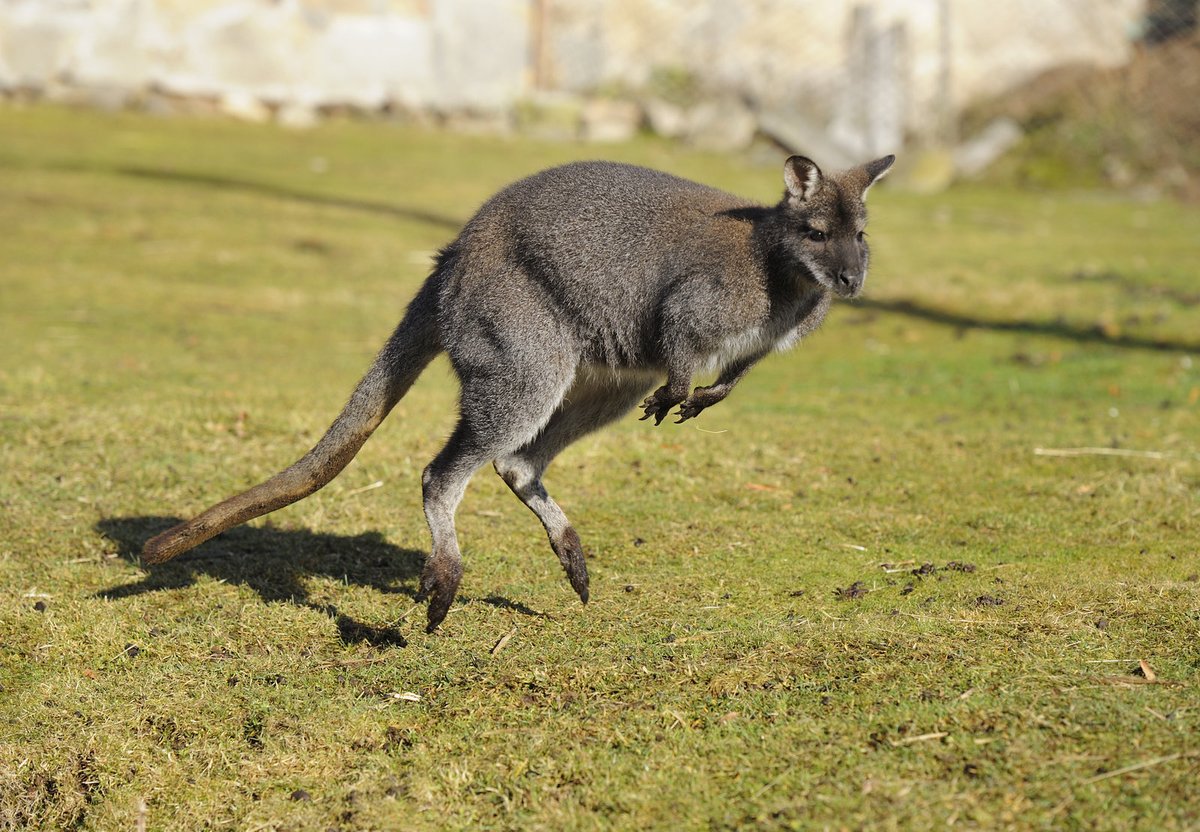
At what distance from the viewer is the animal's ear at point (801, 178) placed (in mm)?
4934

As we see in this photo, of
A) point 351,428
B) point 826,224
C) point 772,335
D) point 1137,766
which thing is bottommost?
point 1137,766

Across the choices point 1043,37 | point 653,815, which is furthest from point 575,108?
point 653,815

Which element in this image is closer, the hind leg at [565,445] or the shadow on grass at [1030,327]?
the hind leg at [565,445]

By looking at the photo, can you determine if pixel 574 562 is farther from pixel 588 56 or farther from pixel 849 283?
pixel 588 56

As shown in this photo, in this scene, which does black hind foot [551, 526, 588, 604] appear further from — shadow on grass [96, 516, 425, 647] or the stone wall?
the stone wall

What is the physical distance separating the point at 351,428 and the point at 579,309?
39.3 inches

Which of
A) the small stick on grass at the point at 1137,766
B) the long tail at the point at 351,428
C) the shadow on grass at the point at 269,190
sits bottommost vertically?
the shadow on grass at the point at 269,190

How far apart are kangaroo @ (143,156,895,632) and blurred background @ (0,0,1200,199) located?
37.8 ft

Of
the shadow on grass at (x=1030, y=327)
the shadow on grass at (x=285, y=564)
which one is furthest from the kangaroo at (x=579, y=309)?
the shadow on grass at (x=1030, y=327)

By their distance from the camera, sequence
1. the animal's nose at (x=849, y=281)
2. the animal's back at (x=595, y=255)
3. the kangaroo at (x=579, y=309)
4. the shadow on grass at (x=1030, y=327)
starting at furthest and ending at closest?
the shadow on grass at (x=1030, y=327)
the animal's back at (x=595, y=255)
the kangaroo at (x=579, y=309)
the animal's nose at (x=849, y=281)

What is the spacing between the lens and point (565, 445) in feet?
18.3

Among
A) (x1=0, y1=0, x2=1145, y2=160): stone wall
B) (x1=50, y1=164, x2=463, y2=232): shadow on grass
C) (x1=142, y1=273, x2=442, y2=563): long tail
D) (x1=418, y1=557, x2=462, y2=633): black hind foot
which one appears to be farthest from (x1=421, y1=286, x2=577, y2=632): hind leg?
(x1=0, y1=0, x2=1145, y2=160): stone wall

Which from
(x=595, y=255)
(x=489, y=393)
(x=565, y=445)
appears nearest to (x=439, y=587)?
(x=489, y=393)

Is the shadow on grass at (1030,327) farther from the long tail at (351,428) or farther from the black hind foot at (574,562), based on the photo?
the long tail at (351,428)
